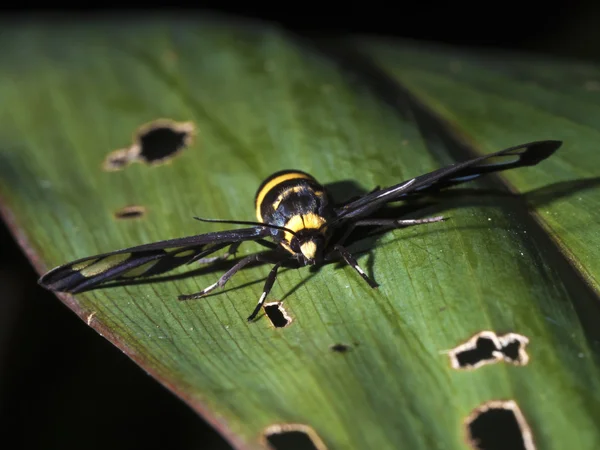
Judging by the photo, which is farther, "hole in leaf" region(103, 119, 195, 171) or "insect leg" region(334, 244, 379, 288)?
"hole in leaf" region(103, 119, 195, 171)

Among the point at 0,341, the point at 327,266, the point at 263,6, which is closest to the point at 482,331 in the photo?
the point at 327,266

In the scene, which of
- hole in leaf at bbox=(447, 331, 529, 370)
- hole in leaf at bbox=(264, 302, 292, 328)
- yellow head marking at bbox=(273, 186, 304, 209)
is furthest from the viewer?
yellow head marking at bbox=(273, 186, 304, 209)

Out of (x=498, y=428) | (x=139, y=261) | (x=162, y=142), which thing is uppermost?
(x=162, y=142)

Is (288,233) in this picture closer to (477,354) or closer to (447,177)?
(447,177)

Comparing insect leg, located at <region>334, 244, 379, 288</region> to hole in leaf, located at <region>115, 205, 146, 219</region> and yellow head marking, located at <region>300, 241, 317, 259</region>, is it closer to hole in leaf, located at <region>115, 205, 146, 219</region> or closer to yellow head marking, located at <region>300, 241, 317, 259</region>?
yellow head marking, located at <region>300, 241, 317, 259</region>

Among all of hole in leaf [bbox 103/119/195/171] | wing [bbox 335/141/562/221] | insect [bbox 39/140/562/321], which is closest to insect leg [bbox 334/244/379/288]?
insect [bbox 39/140/562/321]

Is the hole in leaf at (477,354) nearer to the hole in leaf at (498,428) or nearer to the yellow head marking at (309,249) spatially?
the hole in leaf at (498,428)

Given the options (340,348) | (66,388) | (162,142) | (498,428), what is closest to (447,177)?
(340,348)

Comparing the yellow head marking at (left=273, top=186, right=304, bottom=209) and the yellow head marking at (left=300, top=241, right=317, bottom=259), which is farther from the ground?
the yellow head marking at (left=273, top=186, right=304, bottom=209)
